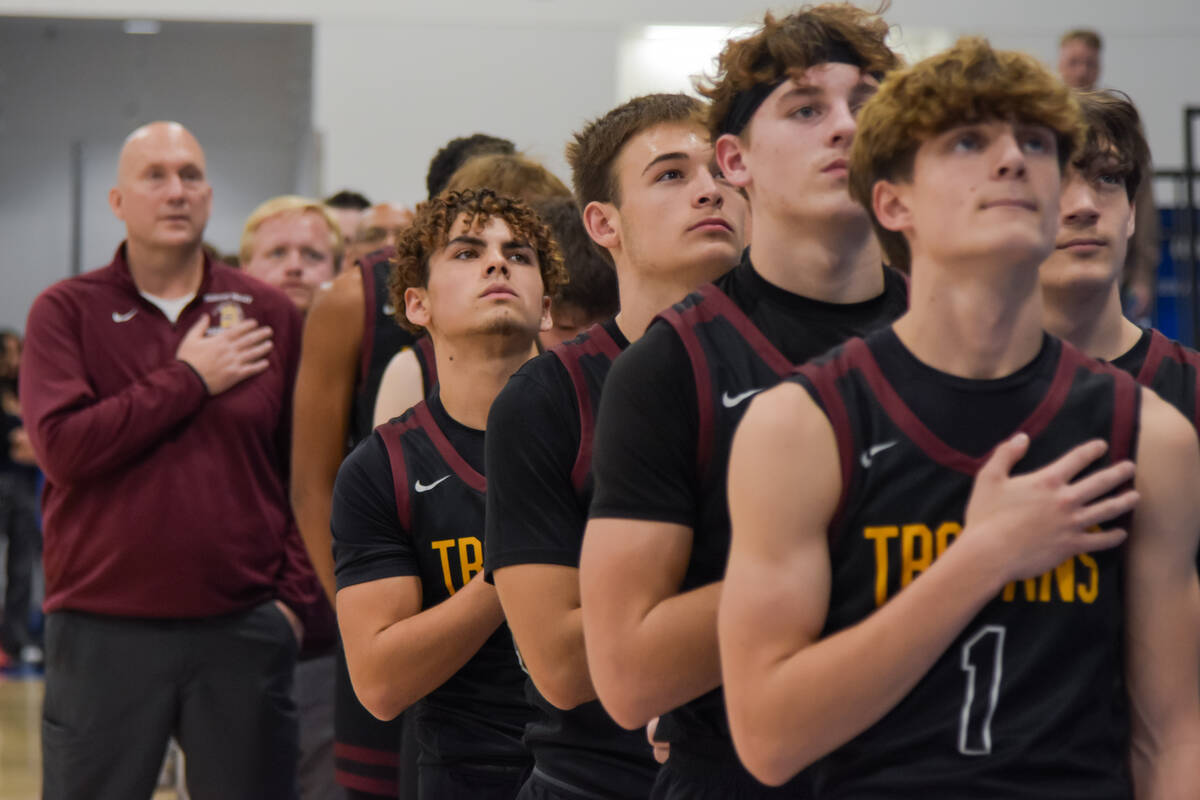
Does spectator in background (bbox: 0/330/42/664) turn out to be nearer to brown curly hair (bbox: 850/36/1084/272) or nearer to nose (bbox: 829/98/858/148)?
nose (bbox: 829/98/858/148)

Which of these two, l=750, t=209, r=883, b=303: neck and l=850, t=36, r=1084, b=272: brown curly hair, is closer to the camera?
l=850, t=36, r=1084, b=272: brown curly hair

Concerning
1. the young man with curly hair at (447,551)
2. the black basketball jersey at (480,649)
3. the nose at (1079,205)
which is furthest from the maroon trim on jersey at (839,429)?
the black basketball jersey at (480,649)

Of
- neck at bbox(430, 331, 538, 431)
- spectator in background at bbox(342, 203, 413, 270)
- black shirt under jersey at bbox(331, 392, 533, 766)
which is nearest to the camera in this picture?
black shirt under jersey at bbox(331, 392, 533, 766)

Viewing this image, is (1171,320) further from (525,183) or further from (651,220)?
(651,220)

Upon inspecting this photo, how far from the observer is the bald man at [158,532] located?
147 inches

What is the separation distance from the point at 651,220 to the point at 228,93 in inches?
482

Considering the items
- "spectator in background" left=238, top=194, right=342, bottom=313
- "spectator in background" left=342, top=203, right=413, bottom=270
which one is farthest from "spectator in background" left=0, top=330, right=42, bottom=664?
"spectator in background" left=342, top=203, right=413, bottom=270

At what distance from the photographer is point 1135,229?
546cm

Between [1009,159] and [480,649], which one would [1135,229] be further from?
[1009,159]

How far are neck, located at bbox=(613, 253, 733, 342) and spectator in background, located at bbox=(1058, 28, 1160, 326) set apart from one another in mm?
3566

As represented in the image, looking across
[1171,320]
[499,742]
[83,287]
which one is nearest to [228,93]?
[1171,320]

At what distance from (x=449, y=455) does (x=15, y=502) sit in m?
8.19

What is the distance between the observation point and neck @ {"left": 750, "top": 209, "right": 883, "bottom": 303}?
1844 millimetres

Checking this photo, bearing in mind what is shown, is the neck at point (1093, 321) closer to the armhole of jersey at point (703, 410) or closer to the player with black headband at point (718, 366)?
the player with black headband at point (718, 366)
